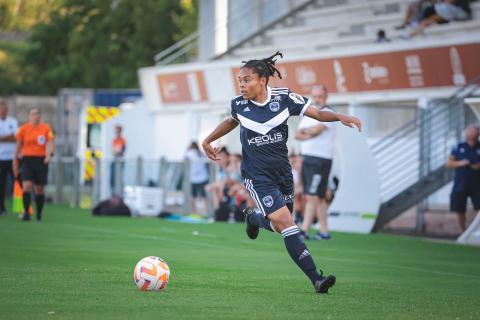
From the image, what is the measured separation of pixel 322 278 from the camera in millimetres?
9672

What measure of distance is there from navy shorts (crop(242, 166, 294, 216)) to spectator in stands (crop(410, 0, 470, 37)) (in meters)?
14.4

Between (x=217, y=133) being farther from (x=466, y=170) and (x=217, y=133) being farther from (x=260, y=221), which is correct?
(x=466, y=170)

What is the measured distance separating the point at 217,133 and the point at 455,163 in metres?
9.54

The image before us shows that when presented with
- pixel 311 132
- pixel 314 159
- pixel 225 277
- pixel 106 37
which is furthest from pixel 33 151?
pixel 106 37

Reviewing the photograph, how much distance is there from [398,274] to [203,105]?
18.8 metres

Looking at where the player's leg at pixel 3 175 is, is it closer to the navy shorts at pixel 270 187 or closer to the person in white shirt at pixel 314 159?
the person in white shirt at pixel 314 159

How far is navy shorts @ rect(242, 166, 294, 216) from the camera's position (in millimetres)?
9977

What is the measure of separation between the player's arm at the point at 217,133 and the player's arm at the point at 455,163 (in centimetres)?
929

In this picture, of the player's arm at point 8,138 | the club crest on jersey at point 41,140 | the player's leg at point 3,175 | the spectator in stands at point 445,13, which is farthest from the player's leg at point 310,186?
the spectator in stands at point 445,13

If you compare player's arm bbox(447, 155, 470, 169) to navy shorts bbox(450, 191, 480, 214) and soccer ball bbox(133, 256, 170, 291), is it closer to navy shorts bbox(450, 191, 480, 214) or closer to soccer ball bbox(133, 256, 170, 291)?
navy shorts bbox(450, 191, 480, 214)

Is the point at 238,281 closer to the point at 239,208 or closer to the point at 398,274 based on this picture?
the point at 398,274

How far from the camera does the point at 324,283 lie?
31.3 ft

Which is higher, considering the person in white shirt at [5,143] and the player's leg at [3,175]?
the person in white shirt at [5,143]

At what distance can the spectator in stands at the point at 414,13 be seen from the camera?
24.5m
